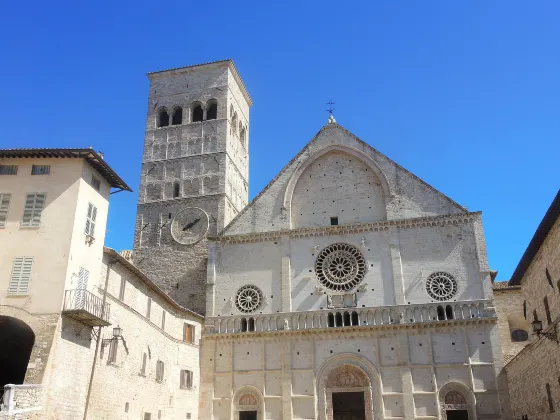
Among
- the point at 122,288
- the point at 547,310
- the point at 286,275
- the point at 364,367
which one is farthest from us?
the point at 286,275

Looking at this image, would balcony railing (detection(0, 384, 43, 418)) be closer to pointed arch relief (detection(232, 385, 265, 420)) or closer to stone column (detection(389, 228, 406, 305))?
pointed arch relief (detection(232, 385, 265, 420))

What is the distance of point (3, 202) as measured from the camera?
63.7 ft

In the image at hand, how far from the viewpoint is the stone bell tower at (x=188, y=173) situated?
112ft

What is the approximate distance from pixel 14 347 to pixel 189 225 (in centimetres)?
1571

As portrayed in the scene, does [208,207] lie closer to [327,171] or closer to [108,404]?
[327,171]

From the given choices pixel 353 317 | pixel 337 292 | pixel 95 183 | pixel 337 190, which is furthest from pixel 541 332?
pixel 95 183

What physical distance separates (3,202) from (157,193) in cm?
1742

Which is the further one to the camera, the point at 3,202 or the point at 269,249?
the point at 269,249

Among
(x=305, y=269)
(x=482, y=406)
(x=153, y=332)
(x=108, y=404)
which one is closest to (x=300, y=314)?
(x=305, y=269)

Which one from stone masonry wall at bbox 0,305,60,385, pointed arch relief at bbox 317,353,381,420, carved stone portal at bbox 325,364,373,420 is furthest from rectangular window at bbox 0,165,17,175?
carved stone portal at bbox 325,364,373,420

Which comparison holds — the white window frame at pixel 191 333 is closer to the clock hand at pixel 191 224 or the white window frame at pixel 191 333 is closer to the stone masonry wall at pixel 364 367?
the stone masonry wall at pixel 364 367

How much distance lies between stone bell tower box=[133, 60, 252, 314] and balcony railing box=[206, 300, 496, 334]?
11.4 feet

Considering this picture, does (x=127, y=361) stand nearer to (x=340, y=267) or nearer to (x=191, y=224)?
(x=340, y=267)

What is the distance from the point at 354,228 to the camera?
30469 millimetres
